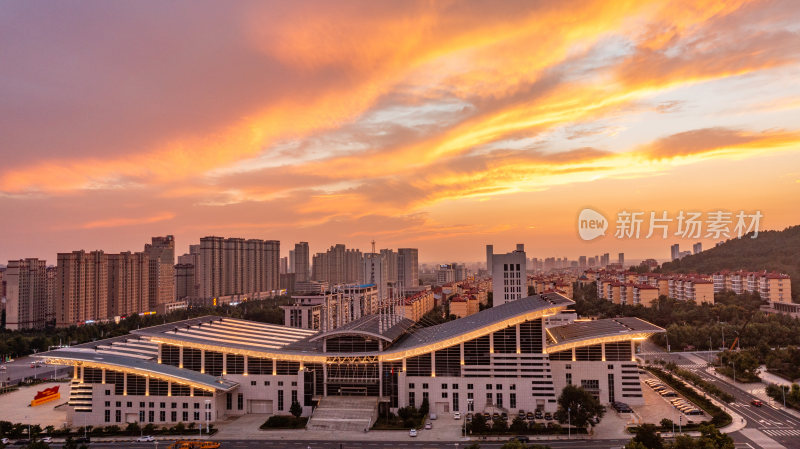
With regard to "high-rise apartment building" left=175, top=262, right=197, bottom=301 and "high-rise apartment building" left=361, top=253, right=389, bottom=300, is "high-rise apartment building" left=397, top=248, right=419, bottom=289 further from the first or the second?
"high-rise apartment building" left=361, top=253, right=389, bottom=300

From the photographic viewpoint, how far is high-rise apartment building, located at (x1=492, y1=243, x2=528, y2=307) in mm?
62500

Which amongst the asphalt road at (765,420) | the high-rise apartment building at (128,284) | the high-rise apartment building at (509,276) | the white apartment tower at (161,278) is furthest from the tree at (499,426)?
the white apartment tower at (161,278)

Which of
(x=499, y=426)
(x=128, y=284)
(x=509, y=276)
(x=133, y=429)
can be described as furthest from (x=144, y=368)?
(x=128, y=284)

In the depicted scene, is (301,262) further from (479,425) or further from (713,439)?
(713,439)

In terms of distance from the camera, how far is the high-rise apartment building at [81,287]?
75625 millimetres

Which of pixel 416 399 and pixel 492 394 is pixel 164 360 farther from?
pixel 492 394

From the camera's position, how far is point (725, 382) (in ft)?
128

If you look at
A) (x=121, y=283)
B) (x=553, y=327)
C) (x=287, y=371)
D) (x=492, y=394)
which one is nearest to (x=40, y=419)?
(x=287, y=371)

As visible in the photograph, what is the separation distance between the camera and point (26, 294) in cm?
7725

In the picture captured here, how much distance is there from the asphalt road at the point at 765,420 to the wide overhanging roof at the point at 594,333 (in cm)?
646

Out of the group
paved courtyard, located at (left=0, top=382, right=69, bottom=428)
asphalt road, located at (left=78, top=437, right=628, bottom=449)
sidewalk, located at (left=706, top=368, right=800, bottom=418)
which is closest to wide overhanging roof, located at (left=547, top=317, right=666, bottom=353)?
asphalt road, located at (left=78, top=437, right=628, bottom=449)

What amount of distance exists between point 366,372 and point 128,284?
6753cm

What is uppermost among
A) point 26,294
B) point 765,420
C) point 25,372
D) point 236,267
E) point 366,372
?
point 236,267

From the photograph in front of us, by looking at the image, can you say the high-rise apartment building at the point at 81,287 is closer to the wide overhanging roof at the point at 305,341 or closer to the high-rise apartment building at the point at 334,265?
the wide overhanging roof at the point at 305,341
